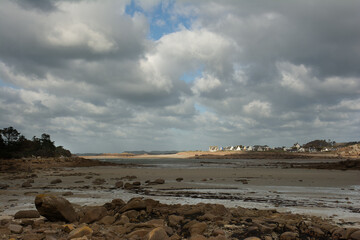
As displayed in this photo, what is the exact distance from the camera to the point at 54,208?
8.16 metres

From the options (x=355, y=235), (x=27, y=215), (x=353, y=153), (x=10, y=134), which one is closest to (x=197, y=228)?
(x=355, y=235)

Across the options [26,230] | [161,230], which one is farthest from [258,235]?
[26,230]

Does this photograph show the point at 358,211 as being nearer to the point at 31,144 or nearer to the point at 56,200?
the point at 56,200

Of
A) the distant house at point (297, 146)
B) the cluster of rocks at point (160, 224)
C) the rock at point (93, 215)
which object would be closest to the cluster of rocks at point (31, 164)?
the cluster of rocks at point (160, 224)

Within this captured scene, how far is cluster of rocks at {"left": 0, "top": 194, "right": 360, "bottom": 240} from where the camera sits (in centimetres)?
677

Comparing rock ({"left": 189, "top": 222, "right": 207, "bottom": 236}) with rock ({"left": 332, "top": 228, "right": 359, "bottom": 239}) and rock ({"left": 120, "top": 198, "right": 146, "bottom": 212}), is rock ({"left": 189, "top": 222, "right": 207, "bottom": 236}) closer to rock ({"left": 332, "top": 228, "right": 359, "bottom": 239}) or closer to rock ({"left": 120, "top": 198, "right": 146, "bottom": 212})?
rock ({"left": 120, "top": 198, "right": 146, "bottom": 212})

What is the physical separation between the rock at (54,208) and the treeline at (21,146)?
49327mm

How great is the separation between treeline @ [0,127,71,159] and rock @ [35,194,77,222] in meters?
49.3

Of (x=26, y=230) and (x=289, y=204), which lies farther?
(x=289, y=204)

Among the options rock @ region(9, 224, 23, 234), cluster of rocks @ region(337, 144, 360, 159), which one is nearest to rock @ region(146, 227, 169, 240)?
rock @ region(9, 224, 23, 234)

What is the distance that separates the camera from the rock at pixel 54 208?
816 cm

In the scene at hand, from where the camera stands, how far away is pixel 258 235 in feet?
22.5

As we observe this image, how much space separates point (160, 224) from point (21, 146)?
202 feet

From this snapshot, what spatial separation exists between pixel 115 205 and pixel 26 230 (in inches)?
129
